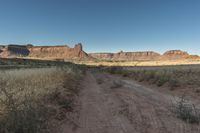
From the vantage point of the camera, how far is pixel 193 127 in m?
5.91

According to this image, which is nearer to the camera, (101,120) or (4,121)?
(4,121)

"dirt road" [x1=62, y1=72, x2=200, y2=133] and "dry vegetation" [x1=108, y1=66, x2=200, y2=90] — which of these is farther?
"dry vegetation" [x1=108, y1=66, x2=200, y2=90]

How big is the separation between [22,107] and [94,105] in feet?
13.6

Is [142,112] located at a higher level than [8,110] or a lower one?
lower

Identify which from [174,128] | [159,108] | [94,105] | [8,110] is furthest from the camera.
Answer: [94,105]

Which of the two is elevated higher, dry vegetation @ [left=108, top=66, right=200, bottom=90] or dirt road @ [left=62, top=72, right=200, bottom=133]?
dry vegetation @ [left=108, top=66, right=200, bottom=90]

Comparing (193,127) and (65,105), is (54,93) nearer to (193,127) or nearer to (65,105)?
(65,105)

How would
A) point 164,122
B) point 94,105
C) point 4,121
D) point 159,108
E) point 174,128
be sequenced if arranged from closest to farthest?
point 4,121, point 174,128, point 164,122, point 159,108, point 94,105

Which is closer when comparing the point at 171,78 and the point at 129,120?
the point at 129,120

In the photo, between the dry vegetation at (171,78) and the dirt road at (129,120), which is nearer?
the dirt road at (129,120)

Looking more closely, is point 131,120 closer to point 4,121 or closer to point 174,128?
point 174,128

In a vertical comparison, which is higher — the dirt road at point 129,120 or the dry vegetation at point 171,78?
the dry vegetation at point 171,78

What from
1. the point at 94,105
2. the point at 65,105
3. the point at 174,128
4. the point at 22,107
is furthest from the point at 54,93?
the point at 174,128

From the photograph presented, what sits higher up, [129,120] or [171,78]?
[171,78]
